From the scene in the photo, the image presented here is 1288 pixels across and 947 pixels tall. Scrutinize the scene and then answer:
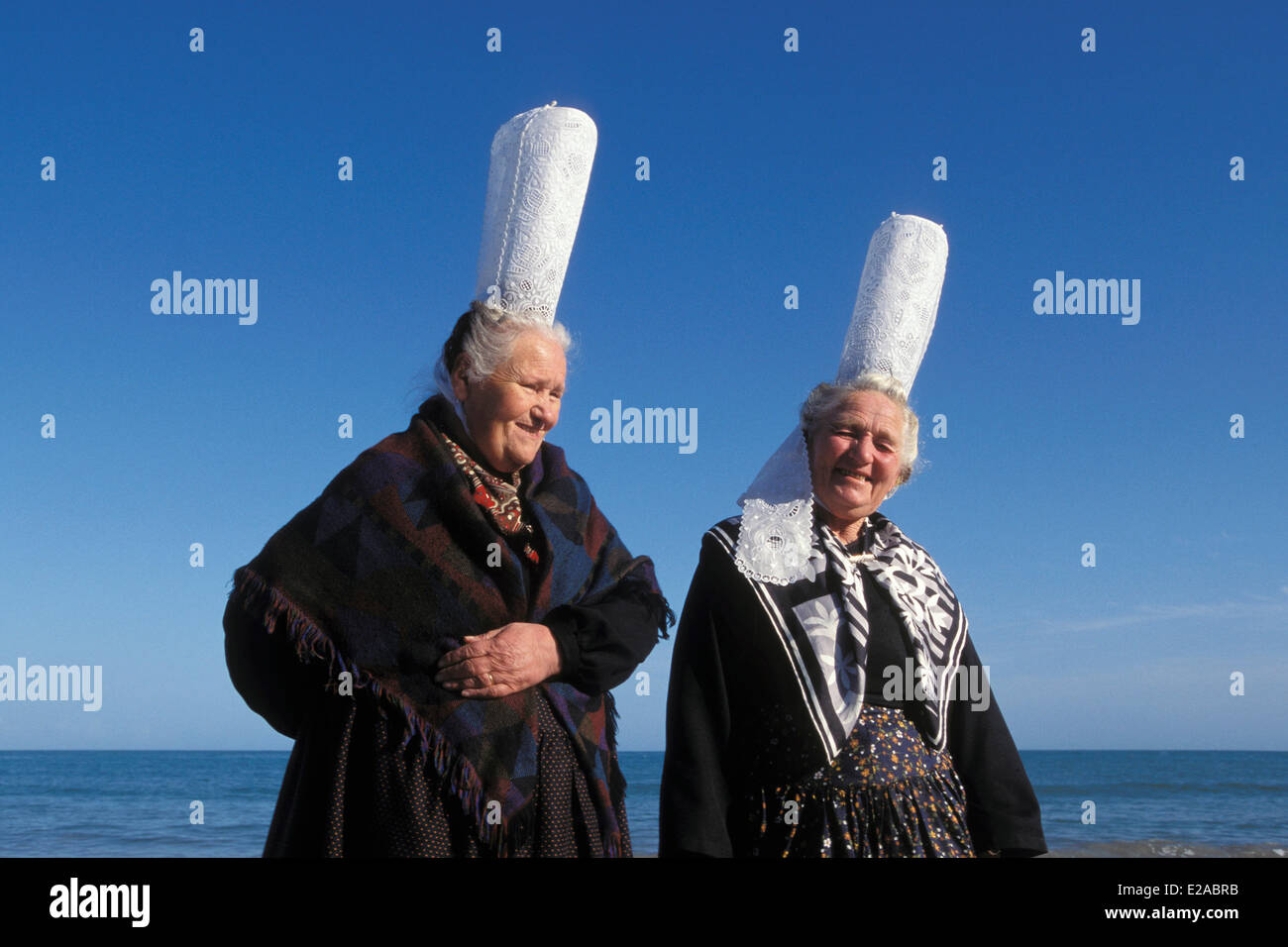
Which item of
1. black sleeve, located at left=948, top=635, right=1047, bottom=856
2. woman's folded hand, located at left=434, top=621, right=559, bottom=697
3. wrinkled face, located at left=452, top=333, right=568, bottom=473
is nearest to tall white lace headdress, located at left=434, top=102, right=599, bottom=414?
wrinkled face, located at left=452, top=333, right=568, bottom=473

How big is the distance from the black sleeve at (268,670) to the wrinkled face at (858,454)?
1.38m

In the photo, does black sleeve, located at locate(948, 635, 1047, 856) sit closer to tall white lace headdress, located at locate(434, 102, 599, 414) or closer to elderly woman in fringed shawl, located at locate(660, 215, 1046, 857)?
elderly woman in fringed shawl, located at locate(660, 215, 1046, 857)

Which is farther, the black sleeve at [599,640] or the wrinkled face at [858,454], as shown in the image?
the wrinkled face at [858,454]

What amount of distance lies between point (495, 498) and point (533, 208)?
0.80m

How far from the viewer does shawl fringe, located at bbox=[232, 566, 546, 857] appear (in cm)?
268

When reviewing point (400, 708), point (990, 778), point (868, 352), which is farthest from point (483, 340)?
point (990, 778)

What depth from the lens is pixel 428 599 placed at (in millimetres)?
2775

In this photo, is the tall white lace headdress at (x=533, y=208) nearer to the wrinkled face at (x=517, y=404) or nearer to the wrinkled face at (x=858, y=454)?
the wrinkled face at (x=517, y=404)

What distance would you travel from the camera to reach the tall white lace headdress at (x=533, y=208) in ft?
10.1

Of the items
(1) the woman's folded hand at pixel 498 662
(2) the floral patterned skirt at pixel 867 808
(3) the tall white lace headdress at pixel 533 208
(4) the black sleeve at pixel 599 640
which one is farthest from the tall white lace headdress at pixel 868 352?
(3) the tall white lace headdress at pixel 533 208

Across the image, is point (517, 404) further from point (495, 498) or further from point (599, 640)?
point (599, 640)
